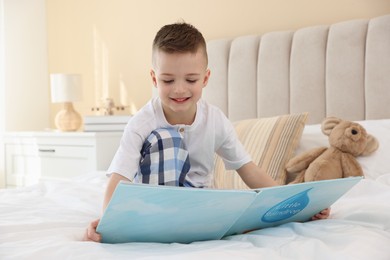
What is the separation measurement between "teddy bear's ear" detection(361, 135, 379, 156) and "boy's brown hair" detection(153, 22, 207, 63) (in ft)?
2.73

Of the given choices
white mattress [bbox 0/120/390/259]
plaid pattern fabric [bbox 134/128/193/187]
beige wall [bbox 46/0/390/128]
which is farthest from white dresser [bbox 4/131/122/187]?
plaid pattern fabric [bbox 134/128/193/187]

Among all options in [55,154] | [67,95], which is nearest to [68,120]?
[67,95]

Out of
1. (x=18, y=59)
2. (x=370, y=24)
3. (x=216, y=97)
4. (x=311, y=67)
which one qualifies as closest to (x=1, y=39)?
(x=18, y=59)

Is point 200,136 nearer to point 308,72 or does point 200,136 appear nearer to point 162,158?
point 162,158

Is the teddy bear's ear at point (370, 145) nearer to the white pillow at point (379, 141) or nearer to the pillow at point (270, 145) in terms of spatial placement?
the white pillow at point (379, 141)

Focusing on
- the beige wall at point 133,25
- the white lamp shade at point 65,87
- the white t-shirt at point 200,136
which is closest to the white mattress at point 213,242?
the white t-shirt at point 200,136

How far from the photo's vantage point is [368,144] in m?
1.83

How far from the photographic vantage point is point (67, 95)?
3.34 m

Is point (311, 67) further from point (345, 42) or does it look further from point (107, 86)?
point (107, 86)

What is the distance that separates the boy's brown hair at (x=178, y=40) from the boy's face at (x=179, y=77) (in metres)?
0.01

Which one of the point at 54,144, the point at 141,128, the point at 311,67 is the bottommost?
the point at 54,144

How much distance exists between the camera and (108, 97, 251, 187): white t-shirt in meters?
1.29

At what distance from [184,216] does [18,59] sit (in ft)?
10.3

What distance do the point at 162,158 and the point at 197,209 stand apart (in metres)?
0.34
